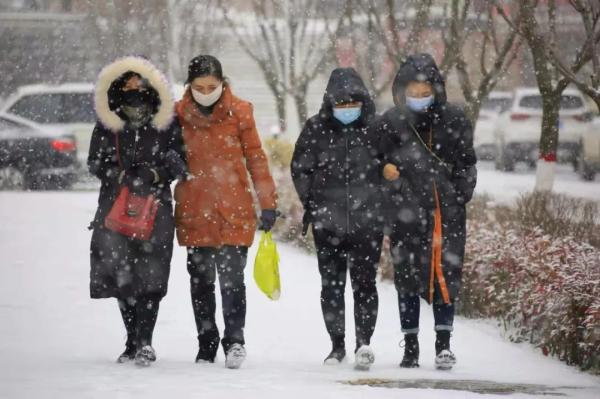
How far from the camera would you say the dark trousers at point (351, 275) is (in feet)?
22.5

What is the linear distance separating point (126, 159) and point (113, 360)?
3.81ft

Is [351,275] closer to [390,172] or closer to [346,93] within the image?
[390,172]

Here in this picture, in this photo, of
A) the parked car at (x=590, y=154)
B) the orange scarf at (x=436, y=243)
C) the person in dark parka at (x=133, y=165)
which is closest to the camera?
the person in dark parka at (x=133, y=165)

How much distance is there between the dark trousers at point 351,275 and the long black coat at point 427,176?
0.60 feet

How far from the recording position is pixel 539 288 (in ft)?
25.7

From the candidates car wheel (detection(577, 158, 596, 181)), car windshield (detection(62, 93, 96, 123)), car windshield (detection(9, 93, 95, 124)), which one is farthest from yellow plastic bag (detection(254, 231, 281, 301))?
car wheel (detection(577, 158, 596, 181))

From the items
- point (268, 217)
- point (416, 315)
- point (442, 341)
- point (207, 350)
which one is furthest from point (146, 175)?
point (442, 341)

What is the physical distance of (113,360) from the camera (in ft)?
22.8

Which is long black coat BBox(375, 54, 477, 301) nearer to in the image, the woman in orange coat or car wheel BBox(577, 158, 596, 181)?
the woman in orange coat

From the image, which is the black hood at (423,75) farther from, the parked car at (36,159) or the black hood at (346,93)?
the parked car at (36,159)

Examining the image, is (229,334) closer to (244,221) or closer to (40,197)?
(244,221)

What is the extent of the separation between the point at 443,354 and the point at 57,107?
50.3ft

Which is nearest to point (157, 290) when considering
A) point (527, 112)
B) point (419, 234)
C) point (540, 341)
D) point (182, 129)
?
point (182, 129)

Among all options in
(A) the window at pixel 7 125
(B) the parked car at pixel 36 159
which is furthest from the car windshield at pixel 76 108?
(B) the parked car at pixel 36 159
